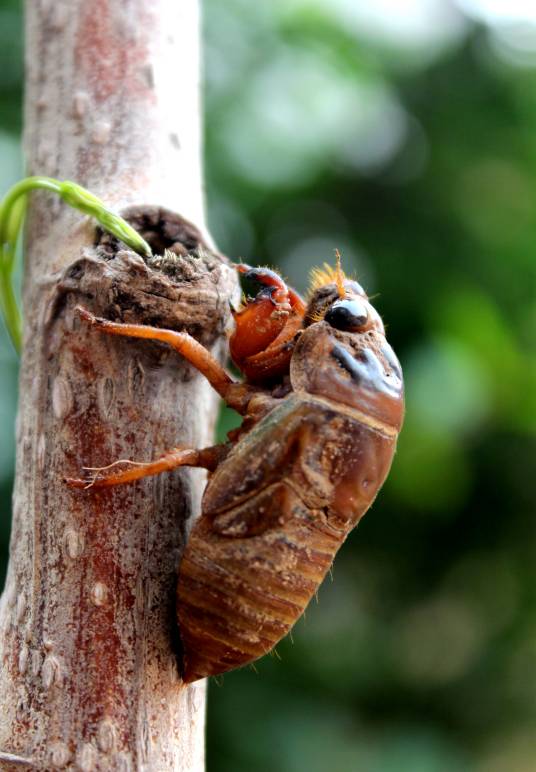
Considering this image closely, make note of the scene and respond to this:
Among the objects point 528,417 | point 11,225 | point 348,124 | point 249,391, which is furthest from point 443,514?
point 11,225

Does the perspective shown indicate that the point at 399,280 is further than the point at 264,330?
Yes

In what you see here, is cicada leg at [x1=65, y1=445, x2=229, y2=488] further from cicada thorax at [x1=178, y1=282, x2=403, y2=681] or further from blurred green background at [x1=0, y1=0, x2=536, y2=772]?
blurred green background at [x1=0, y1=0, x2=536, y2=772]

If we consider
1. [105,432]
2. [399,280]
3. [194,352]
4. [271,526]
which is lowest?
[399,280]

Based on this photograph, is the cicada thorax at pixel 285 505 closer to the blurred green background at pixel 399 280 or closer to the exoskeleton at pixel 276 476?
the exoskeleton at pixel 276 476

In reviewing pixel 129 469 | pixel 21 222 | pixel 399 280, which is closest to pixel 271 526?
pixel 129 469

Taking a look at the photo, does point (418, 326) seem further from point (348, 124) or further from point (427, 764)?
point (427, 764)

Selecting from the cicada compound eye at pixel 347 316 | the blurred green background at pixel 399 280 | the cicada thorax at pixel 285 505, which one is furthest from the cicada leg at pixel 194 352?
the blurred green background at pixel 399 280

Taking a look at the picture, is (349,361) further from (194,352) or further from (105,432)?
(105,432)
